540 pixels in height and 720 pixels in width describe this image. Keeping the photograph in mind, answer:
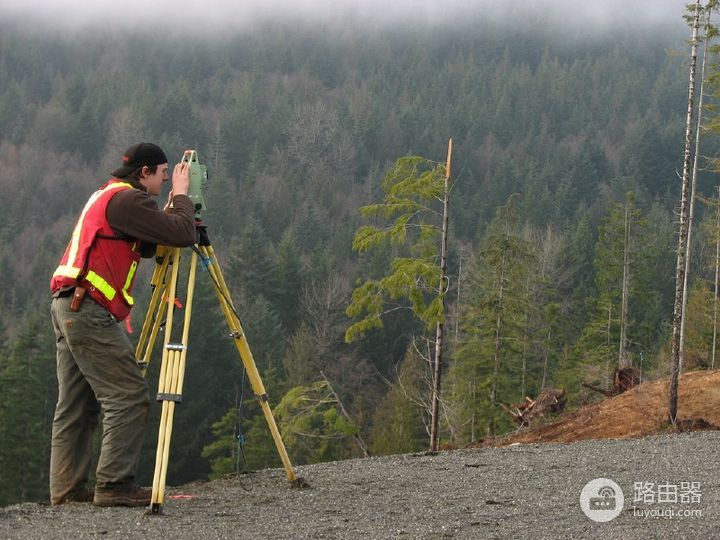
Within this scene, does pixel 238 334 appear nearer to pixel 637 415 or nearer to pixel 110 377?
pixel 110 377

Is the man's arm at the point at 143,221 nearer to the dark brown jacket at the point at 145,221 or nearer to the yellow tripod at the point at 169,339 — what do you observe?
the dark brown jacket at the point at 145,221

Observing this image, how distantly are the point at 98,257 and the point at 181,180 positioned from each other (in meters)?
0.81

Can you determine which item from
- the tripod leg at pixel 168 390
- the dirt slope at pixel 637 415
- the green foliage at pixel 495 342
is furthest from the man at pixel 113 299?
the green foliage at pixel 495 342

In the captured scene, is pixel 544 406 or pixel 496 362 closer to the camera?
pixel 544 406

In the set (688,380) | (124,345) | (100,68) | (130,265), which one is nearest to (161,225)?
(130,265)

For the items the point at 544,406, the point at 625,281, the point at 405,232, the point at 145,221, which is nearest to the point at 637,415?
the point at 405,232

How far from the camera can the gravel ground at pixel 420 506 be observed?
255 inches

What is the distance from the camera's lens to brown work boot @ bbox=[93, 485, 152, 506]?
704cm

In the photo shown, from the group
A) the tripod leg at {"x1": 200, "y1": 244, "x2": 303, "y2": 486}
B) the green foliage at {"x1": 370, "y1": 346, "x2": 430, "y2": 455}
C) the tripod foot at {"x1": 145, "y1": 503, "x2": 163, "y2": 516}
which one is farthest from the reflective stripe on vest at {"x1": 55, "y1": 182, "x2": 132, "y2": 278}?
the green foliage at {"x1": 370, "y1": 346, "x2": 430, "y2": 455}

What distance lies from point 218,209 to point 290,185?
21.5 m

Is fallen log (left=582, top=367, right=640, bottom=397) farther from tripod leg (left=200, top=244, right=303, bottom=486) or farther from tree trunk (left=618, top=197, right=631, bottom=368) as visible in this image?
tree trunk (left=618, top=197, right=631, bottom=368)

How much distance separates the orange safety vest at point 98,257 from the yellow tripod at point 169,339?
1.29 feet

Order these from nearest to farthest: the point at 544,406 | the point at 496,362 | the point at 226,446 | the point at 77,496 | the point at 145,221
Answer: the point at 145,221, the point at 77,496, the point at 544,406, the point at 496,362, the point at 226,446

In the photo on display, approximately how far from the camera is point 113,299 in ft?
23.0
